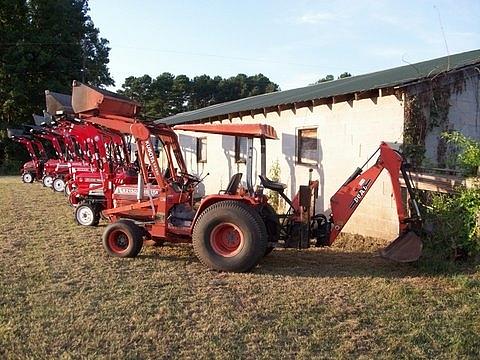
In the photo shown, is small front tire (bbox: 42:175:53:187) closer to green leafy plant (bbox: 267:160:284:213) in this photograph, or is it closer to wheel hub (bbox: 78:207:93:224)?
wheel hub (bbox: 78:207:93:224)

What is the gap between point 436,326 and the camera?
15.3ft

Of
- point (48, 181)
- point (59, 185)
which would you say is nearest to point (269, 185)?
point (59, 185)

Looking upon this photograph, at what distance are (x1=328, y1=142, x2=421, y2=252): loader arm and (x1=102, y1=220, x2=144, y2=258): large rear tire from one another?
2.81 m

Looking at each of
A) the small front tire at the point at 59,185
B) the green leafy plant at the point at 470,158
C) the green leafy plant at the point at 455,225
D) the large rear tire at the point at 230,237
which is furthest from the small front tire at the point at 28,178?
the green leafy plant at the point at 470,158

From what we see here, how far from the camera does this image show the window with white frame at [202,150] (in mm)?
16188

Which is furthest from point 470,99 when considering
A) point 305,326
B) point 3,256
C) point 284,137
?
point 3,256

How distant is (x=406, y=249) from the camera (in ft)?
21.7

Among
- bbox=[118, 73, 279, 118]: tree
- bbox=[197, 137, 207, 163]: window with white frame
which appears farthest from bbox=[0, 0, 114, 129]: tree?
bbox=[197, 137, 207, 163]: window with white frame

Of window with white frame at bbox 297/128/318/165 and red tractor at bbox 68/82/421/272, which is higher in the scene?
window with white frame at bbox 297/128/318/165

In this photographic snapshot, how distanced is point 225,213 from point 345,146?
155 inches

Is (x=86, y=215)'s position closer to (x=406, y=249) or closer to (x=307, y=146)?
(x=307, y=146)

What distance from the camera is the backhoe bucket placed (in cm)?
657

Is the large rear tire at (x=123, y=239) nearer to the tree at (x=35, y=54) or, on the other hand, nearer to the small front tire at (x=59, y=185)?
the small front tire at (x=59, y=185)

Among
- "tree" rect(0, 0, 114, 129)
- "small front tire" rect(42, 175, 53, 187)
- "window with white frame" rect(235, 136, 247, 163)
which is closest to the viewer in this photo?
"window with white frame" rect(235, 136, 247, 163)
